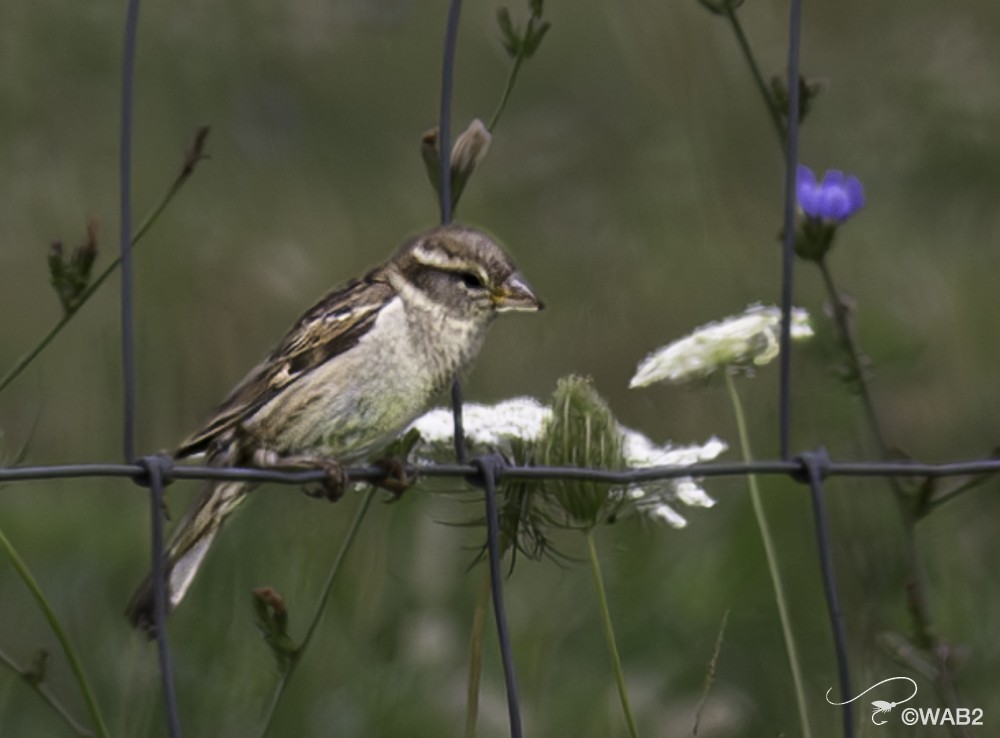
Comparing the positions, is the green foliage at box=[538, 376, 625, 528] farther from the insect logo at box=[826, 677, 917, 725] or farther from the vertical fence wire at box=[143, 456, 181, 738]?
the vertical fence wire at box=[143, 456, 181, 738]

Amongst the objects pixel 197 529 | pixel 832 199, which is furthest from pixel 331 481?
pixel 832 199

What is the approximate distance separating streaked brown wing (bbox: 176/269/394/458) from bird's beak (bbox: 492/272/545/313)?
0.18 metres

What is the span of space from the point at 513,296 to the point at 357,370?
0.28 meters

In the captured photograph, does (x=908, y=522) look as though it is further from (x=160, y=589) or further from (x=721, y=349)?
(x=160, y=589)

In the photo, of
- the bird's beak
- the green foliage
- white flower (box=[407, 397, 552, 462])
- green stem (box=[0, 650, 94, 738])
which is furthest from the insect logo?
green stem (box=[0, 650, 94, 738])

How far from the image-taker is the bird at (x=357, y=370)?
319cm

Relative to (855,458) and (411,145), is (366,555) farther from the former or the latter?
(411,145)

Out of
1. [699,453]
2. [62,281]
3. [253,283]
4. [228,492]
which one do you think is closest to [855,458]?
[699,453]

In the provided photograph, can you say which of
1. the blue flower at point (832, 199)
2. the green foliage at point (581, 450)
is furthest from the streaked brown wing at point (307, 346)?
the blue flower at point (832, 199)

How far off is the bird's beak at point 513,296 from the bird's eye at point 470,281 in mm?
29

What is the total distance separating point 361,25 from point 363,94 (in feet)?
1.10

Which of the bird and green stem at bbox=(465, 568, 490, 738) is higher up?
the bird

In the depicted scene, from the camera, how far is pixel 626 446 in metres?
3.13

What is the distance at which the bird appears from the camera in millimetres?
3188
